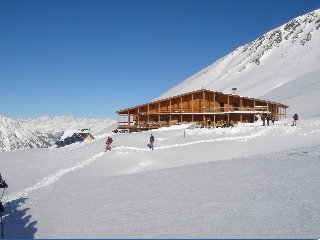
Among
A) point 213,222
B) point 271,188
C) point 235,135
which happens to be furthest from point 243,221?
point 235,135

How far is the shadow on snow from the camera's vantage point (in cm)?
1284

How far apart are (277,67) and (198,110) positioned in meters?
80.9

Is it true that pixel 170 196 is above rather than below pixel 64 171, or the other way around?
above

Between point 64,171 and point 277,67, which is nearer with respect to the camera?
point 64,171

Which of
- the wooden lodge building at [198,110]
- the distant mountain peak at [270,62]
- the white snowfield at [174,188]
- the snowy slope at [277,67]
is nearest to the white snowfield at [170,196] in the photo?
the white snowfield at [174,188]

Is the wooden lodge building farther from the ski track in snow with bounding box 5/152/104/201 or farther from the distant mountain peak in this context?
the distant mountain peak

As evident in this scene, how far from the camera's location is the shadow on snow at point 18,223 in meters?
12.8

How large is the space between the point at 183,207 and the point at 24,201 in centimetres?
762

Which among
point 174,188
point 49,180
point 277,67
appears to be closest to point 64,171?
point 49,180

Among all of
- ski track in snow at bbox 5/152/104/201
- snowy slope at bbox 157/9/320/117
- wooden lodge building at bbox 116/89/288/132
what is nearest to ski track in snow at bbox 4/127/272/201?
ski track in snow at bbox 5/152/104/201

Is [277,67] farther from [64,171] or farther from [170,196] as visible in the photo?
[170,196]

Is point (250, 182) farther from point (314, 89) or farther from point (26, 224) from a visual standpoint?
point (314, 89)

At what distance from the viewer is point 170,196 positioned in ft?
49.9

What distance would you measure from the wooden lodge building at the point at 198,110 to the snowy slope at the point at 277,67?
14153mm
